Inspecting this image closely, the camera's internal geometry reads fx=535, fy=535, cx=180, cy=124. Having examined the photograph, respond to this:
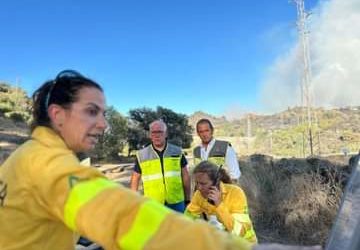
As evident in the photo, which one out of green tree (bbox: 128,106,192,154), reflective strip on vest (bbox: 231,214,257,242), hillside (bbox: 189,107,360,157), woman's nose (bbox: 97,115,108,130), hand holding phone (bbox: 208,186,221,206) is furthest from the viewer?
hillside (bbox: 189,107,360,157)

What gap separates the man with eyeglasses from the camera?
7.31 meters

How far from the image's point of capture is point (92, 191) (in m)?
1.15

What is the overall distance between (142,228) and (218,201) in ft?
12.2

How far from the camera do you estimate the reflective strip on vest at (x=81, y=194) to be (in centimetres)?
115

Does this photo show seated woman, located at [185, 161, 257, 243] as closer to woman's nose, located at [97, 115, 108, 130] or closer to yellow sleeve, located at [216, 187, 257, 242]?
yellow sleeve, located at [216, 187, 257, 242]

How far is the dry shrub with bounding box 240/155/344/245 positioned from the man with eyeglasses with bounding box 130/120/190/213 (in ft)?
10.4

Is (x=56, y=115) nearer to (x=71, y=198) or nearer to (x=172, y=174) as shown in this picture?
(x=71, y=198)

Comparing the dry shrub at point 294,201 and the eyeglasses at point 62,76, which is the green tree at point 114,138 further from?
the eyeglasses at point 62,76

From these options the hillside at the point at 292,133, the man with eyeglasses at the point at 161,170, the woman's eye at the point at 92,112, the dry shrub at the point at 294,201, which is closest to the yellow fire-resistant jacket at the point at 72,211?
the woman's eye at the point at 92,112

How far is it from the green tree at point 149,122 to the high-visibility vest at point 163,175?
2943cm

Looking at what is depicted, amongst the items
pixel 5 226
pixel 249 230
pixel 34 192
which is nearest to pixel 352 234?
pixel 34 192

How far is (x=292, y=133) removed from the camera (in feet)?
222

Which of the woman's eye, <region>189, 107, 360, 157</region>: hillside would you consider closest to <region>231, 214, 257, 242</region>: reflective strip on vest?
the woman's eye

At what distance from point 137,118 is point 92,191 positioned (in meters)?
37.4
